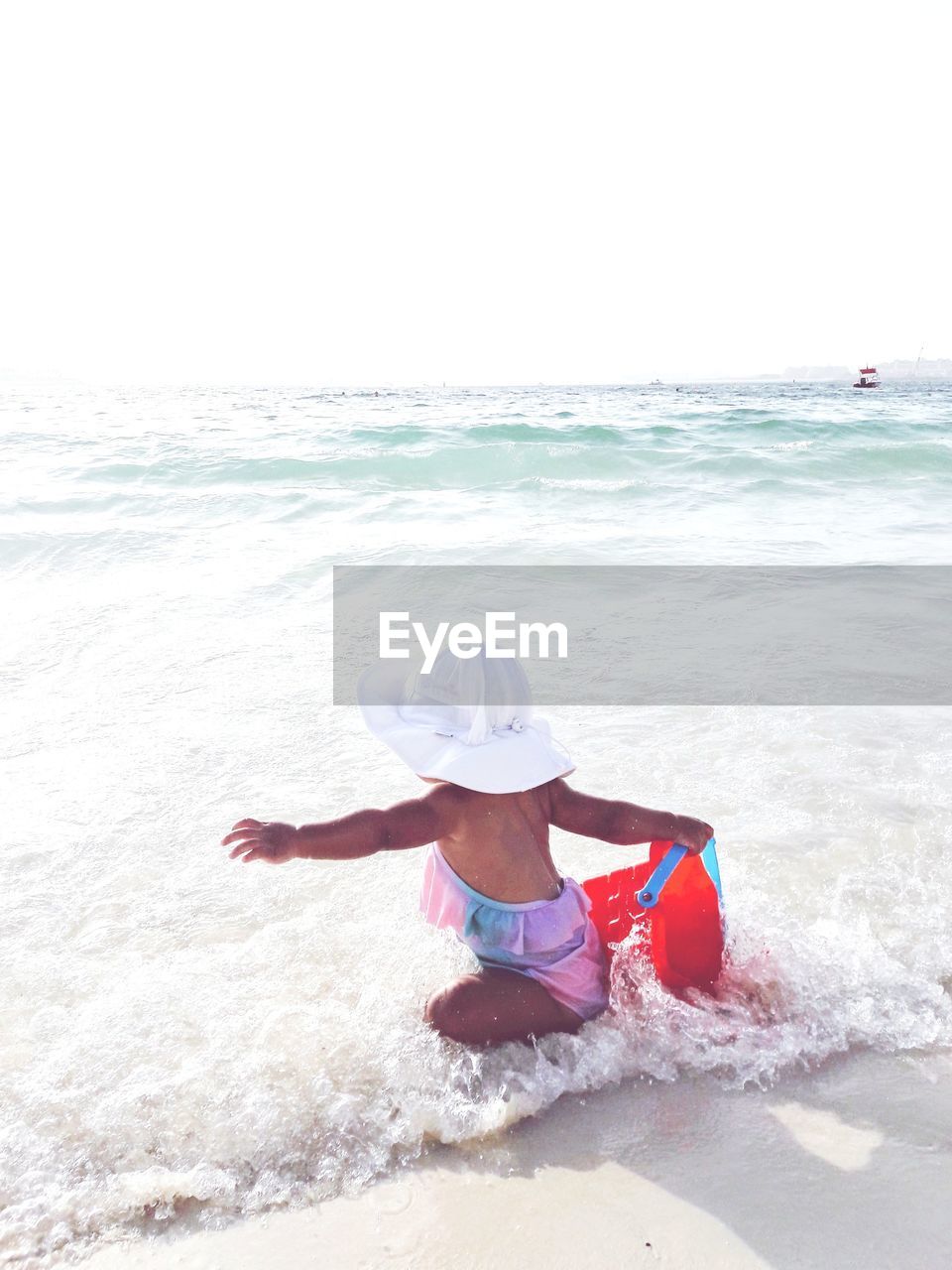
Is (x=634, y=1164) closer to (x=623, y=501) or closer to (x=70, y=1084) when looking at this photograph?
(x=70, y=1084)

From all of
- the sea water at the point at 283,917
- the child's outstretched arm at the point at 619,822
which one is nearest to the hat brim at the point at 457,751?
the child's outstretched arm at the point at 619,822

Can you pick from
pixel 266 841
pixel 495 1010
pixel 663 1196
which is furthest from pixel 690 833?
pixel 266 841

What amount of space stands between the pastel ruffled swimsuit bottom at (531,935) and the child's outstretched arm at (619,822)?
0.17 m

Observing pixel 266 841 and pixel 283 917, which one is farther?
pixel 283 917

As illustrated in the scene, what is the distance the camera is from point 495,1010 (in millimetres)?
1968

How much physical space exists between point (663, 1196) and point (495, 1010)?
0.49m

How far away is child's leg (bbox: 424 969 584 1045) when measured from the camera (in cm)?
196

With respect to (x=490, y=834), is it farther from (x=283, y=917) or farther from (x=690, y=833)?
(x=283, y=917)

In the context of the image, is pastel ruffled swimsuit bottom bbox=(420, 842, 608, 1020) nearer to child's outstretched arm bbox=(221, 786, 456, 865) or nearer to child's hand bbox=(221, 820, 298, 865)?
child's outstretched arm bbox=(221, 786, 456, 865)

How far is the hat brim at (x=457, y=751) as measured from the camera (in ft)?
6.09

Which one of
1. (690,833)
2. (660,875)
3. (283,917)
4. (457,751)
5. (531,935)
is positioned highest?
(457,751)

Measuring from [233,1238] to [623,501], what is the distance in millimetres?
9887

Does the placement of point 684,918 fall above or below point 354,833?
below

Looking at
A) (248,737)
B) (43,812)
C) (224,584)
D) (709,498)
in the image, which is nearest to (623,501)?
(709,498)
